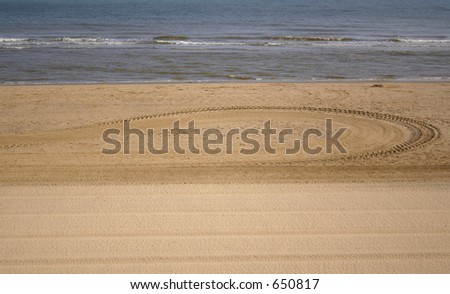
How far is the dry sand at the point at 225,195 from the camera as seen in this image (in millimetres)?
4895

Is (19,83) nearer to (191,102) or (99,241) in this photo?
(191,102)

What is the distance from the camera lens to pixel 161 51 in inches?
805

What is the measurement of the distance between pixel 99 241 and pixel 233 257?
1265mm

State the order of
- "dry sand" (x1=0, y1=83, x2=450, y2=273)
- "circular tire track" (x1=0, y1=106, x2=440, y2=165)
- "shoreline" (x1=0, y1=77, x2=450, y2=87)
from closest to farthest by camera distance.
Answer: "dry sand" (x1=0, y1=83, x2=450, y2=273)
"circular tire track" (x1=0, y1=106, x2=440, y2=165)
"shoreline" (x1=0, y1=77, x2=450, y2=87)

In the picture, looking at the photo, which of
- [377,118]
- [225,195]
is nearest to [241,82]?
[377,118]

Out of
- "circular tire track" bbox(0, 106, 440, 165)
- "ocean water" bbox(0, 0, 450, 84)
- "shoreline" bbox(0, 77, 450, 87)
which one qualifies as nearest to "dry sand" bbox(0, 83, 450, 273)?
"circular tire track" bbox(0, 106, 440, 165)

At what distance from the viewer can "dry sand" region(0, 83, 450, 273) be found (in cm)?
489

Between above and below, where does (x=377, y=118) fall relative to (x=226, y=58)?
below

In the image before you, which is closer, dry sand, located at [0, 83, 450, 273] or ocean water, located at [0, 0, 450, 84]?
dry sand, located at [0, 83, 450, 273]

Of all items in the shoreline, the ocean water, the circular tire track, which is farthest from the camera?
the ocean water

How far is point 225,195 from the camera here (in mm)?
6305

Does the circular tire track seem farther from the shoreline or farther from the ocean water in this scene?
the ocean water

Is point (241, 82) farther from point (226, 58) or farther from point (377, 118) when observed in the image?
point (377, 118)

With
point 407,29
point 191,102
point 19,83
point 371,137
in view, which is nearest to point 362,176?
point 371,137
